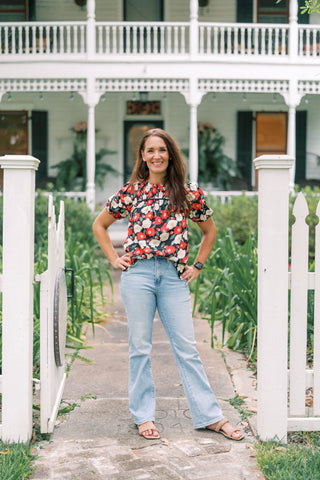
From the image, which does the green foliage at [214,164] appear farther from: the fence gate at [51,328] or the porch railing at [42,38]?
the fence gate at [51,328]

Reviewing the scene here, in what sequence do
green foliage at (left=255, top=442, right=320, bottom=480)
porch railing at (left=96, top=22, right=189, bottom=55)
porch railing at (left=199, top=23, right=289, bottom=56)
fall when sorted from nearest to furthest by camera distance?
green foliage at (left=255, top=442, right=320, bottom=480) → porch railing at (left=96, top=22, right=189, bottom=55) → porch railing at (left=199, top=23, right=289, bottom=56)

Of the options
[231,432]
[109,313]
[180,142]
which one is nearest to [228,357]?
[231,432]

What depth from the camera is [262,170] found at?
9.29 feet

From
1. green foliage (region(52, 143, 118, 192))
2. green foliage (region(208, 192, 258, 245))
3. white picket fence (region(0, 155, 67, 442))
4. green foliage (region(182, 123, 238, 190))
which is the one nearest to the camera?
white picket fence (region(0, 155, 67, 442))

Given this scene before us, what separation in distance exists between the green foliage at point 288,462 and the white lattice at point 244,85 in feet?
33.8

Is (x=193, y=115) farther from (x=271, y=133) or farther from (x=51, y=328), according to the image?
(x=51, y=328)

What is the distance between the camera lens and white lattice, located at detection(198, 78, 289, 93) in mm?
12281

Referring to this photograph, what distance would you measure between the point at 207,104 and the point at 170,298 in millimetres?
11753

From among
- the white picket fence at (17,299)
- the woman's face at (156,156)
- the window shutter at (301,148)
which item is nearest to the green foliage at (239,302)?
the woman's face at (156,156)

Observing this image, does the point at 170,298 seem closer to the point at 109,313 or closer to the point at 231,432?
the point at 231,432

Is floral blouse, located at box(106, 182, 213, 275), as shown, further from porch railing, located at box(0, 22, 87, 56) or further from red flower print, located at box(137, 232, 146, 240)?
porch railing, located at box(0, 22, 87, 56)

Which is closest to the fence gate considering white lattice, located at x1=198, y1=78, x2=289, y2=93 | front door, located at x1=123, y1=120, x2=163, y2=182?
white lattice, located at x1=198, y1=78, x2=289, y2=93

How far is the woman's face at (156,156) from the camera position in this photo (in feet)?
9.88

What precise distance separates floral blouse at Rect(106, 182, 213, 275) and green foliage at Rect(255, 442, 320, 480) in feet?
3.20
